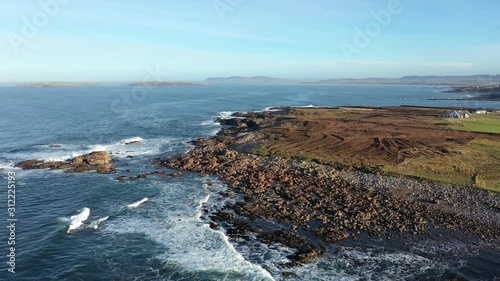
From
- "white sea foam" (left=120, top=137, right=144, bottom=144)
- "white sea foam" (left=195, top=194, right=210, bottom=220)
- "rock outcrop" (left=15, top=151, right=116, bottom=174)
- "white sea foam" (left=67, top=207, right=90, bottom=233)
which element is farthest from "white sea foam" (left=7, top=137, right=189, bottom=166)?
"white sea foam" (left=195, top=194, right=210, bottom=220)

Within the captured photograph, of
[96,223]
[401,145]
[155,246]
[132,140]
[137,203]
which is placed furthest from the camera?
[132,140]

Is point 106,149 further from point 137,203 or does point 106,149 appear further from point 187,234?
point 187,234

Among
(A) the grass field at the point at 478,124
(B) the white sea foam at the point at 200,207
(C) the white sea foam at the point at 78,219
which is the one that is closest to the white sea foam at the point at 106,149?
(C) the white sea foam at the point at 78,219

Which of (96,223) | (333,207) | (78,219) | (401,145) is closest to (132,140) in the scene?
(78,219)

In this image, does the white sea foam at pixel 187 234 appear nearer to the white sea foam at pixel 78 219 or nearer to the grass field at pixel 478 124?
the white sea foam at pixel 78 219

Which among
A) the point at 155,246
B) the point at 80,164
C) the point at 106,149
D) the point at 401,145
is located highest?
the point at 401,145
